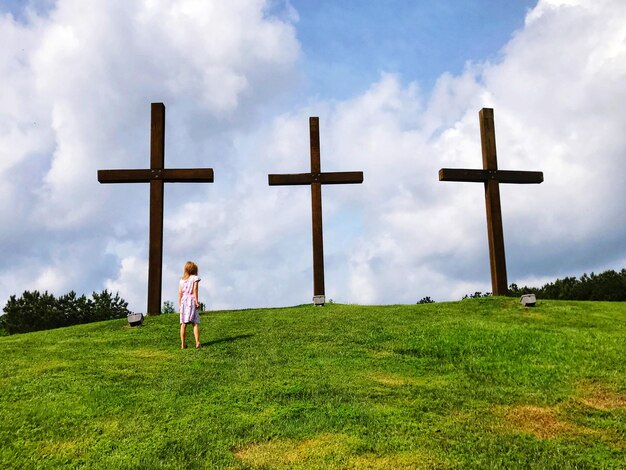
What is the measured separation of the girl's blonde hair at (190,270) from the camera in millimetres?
13188

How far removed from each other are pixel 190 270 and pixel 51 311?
1223 inches

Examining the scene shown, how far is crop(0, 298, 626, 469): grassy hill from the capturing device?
673 centimetres

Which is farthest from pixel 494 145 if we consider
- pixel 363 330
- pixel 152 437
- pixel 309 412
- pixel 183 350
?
pixel 152 437

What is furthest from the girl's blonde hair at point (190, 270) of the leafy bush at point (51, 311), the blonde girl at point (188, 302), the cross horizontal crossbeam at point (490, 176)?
the leafy bush at point (51, 311)

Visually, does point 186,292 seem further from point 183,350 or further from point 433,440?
point 433,440

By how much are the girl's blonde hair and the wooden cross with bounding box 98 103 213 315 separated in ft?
14.1

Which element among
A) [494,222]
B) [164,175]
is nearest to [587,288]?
[494,222]

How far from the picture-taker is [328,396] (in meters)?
8.72

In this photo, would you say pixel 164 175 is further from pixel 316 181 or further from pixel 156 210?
pixel 316 181

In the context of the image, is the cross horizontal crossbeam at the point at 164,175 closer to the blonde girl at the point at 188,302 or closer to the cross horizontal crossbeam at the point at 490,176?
the blonde girl at the point at 188,302

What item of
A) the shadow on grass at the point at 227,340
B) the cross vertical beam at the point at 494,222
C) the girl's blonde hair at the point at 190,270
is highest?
the cross vertical beam at the point at 494,222

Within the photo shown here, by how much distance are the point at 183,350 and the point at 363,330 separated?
427 cm

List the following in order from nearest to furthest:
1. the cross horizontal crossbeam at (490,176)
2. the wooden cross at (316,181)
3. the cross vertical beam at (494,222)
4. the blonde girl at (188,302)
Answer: the blonde girl at (188,302)
the cross horizontal crossbeam at (490,176)
the cross vertical beam at (494,222)
the wooden cross at (316,181)

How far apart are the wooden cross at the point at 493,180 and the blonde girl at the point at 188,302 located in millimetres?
8914
